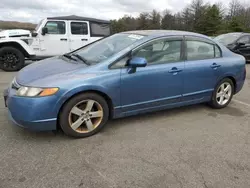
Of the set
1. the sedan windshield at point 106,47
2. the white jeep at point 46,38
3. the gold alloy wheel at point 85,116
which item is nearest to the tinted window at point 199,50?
the sedan windshield at point 106,47

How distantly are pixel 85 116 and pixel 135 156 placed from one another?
0.86m

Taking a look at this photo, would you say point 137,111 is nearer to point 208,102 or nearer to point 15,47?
point 208,102

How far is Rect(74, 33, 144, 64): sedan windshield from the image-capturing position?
332 centimetres

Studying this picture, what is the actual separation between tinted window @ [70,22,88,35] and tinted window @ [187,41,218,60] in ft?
19.0

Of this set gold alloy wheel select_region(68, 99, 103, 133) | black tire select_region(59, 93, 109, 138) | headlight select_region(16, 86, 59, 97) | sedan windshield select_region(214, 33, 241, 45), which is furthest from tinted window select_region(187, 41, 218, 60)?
sedan windshield select_region(214, 33, 241, 45)

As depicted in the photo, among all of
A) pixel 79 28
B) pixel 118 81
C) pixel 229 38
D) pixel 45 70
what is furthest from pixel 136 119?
pixel 229 38

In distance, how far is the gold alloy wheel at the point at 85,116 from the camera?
300cm

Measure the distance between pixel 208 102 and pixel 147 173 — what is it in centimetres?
249

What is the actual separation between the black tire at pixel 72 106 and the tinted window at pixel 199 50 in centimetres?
167

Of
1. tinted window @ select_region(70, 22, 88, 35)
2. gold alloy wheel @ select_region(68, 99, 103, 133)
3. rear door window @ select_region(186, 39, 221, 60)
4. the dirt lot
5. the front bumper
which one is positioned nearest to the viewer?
the dirt lot

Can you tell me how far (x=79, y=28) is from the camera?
8.70 m

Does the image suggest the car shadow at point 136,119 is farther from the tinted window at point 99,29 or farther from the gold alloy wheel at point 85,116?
the tinted window at point 99,29

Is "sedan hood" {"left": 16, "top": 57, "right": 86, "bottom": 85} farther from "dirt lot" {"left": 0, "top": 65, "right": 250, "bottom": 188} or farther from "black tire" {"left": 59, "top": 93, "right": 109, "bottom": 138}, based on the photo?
"dirt lot" {"left": 0, "top": 65, "right": 250, "bottom": 188}

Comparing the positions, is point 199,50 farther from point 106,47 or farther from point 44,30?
point 44,30
